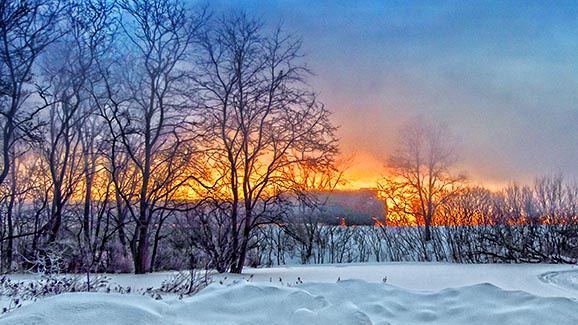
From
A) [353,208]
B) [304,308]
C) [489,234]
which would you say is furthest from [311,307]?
[353,208]

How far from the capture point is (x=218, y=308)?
13.9ft

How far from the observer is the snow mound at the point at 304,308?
12.0 feet

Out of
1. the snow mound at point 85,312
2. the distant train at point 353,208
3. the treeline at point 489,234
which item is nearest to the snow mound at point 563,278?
the treeline at point 489,234

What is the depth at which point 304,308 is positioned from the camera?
4172mm

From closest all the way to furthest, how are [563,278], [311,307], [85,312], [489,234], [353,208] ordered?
[85,312] → [311,307] → [563,278] → [489,234] → [353,208]

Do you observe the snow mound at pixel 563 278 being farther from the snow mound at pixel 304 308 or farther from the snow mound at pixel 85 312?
the snow mound at pixel 85 312

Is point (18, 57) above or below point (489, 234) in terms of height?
above

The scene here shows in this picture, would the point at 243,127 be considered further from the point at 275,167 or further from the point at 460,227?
the point at 460,227

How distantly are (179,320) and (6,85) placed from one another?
37.8 ft

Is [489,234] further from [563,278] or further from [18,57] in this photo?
[18,57]

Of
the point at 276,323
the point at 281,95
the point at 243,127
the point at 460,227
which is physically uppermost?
the point at 281,95

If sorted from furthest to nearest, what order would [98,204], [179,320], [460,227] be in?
[98,204] → [460,227] → [179,320]

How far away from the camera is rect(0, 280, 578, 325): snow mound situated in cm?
366

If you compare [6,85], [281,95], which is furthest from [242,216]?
[6,85]
